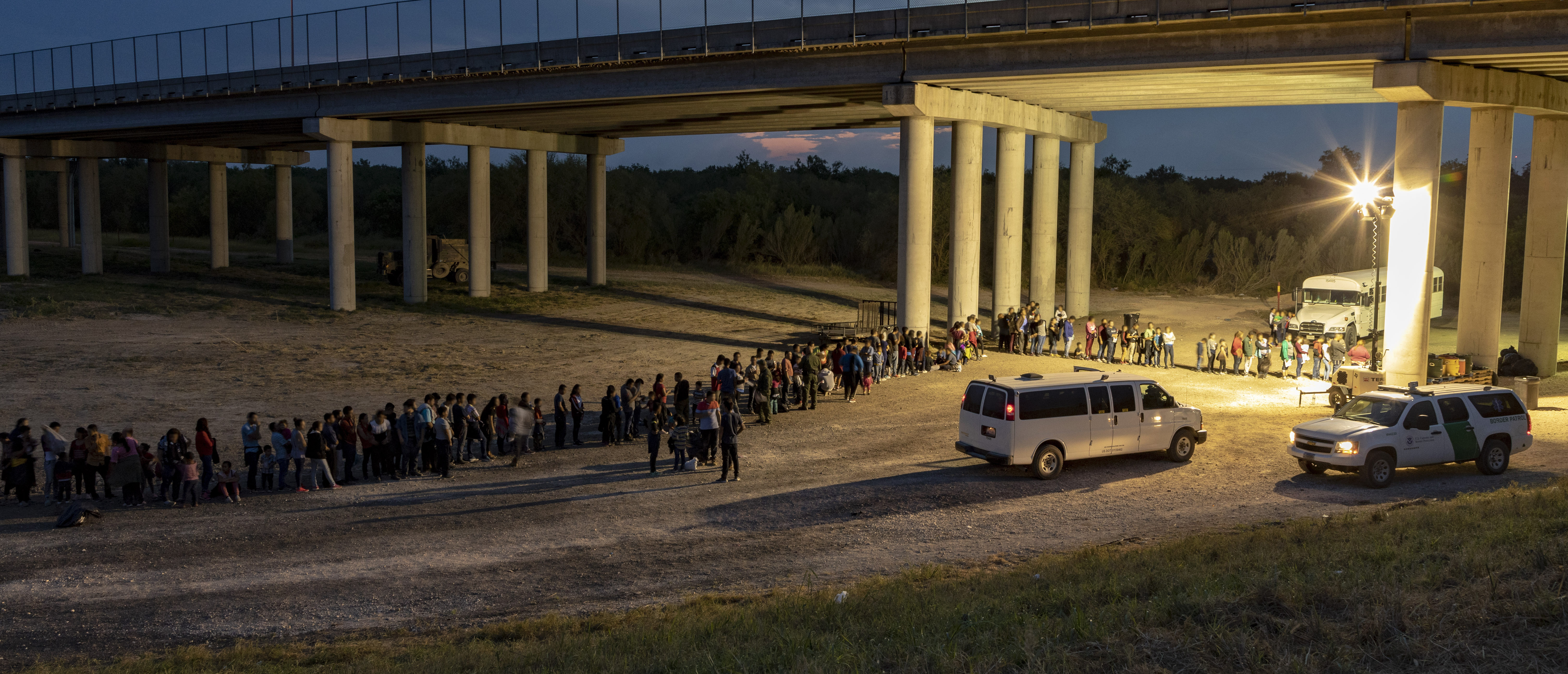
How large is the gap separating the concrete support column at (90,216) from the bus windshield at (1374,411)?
56.9 metres

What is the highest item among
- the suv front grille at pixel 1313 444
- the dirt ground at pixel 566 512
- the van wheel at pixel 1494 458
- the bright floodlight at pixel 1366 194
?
the bright floodlight at pixel 1366 194

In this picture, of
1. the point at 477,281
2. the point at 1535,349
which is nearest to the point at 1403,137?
the point at 1535,349

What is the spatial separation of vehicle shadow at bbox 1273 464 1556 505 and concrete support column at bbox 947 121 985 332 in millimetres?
16533

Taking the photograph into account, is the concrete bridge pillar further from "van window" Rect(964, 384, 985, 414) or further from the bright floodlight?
"van window" Rect(964, 384, 985, 414)

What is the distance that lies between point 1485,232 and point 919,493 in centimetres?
2135

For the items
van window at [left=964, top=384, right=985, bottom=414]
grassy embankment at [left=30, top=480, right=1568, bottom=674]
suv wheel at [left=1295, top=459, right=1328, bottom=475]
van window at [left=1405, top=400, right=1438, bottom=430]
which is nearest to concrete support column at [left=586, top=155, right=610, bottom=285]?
van window at [left=964, top=384, right=985, bottom=414]

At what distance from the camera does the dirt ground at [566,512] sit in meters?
11.6

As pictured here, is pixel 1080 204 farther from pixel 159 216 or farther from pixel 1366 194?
pixel 159 216

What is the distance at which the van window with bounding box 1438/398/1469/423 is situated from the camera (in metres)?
16.7

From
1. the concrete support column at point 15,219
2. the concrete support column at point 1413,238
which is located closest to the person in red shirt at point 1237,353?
the concrete support column at point 1413,238

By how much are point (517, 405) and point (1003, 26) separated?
17221mm

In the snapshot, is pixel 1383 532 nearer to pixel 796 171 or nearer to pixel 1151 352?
pixel 1151 352

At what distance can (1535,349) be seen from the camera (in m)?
30.4

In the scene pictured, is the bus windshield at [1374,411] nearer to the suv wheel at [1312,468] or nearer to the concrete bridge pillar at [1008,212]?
the suv wheel at [1312,468]
